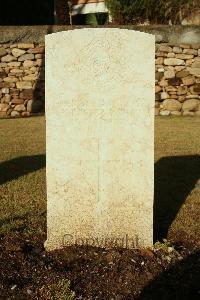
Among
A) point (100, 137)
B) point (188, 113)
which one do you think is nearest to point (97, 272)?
point (100, 137)

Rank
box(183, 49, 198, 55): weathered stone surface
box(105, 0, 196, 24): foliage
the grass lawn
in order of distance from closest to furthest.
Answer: the grass lawn
box(183, 49, 198, 55): weathered stone surface
box(105, 0, 196, 24): foliage

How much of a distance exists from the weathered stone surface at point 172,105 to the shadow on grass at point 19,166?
6.27 meters

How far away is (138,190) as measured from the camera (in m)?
3.73

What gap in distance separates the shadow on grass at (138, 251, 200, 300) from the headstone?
44 centimetres

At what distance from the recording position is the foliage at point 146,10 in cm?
1544

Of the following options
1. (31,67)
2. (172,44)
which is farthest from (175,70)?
(31,67)

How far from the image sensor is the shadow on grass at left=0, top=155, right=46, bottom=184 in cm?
627

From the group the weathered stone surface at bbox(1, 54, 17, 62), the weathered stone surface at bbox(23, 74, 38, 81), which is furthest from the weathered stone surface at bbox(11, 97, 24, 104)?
the weathered stone surface at bbox(1, 54, 17, 62)

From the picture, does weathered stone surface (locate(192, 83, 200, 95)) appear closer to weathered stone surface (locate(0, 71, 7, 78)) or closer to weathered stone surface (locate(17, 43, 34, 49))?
weathered stone surface (locate(17, 43, 34, 49))

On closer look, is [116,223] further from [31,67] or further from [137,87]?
[31,67]

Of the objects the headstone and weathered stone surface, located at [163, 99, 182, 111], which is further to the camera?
weathered stone surface, located at [163, 99, 182, 111]

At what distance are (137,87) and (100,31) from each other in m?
0.50

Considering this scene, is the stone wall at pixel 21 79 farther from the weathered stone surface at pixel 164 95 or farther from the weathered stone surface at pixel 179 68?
the weathered stone surface at pixel 179 68

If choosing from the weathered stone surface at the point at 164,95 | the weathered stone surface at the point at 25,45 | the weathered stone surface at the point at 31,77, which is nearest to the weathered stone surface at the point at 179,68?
the weathered stone surface at the point at 164,95
